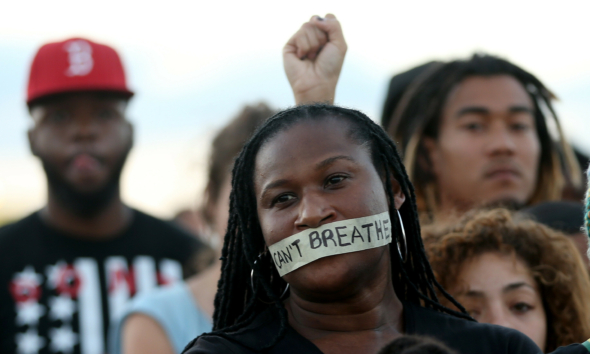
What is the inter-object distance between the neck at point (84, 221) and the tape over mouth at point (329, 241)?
123 inches

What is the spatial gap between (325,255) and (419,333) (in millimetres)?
360

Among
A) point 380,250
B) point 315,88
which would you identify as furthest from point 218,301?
point 315,88

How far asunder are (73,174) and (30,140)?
1.24ft

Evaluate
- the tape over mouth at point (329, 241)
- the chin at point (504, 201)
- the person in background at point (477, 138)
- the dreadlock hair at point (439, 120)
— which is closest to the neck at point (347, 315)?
the tape over mouth at point (329, 241)

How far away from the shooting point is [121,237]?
→ 5.09 metres

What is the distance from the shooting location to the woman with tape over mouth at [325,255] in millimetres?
2139

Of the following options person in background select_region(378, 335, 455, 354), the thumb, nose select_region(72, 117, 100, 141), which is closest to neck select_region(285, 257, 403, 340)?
person in background select_region(378, 335, 455, 354)

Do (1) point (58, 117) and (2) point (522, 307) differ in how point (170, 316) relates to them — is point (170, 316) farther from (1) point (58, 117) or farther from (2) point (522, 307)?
(1) point (58, 117)

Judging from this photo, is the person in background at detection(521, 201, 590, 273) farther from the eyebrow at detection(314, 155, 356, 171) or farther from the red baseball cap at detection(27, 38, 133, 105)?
the red baseball cap at detection(27, 38, 133, 105)

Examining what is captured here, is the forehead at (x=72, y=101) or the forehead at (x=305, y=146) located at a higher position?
the forehead at (x=72, y=101)

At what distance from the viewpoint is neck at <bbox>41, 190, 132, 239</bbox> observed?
505cm

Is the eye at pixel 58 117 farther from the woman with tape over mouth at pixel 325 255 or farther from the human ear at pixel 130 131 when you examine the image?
the woman with tape over mouth at pixel 325 255

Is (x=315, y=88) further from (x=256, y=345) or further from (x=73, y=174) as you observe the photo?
(x=73, y=174)

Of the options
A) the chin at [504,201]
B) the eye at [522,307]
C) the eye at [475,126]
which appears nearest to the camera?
the eye at [522,307]
